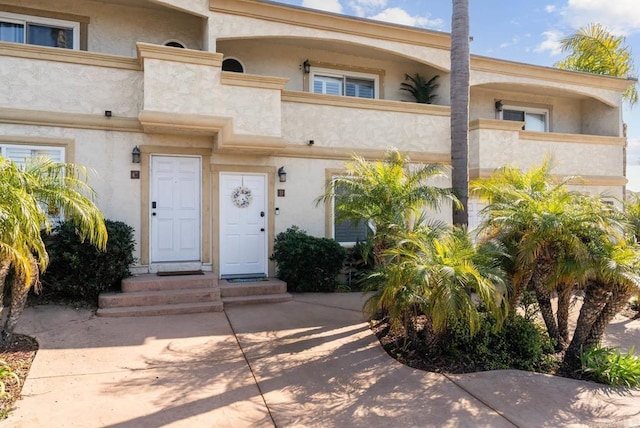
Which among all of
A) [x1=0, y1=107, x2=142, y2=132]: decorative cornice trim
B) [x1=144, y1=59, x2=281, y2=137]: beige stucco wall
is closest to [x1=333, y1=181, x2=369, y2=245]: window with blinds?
[x1=144, y1=59, x2=281, y2=137]: beige stucco wall

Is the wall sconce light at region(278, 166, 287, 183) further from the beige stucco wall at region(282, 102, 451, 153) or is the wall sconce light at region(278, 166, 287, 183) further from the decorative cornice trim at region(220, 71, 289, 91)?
the decorative cornice trim at region(220, 71, 289, 91)

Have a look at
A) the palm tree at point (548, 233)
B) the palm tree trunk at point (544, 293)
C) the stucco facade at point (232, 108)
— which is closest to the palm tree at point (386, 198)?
the palm tree at point (548, 233)

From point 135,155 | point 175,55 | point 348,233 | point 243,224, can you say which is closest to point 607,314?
point 348,233

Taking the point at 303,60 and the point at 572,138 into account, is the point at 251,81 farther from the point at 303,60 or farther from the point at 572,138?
the point at 572,138

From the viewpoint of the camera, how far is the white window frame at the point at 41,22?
877 cm

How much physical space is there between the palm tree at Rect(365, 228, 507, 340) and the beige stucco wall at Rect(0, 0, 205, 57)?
744cm

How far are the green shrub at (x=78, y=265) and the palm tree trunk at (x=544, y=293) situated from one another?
6.96 m

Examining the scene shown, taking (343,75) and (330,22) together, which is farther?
(343,75)

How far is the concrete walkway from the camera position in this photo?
404cm

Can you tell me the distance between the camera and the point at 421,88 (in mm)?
11898

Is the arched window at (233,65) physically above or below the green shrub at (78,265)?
above

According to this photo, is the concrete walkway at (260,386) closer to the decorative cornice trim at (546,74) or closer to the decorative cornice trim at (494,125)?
the decorative cornice trim at (494,125)

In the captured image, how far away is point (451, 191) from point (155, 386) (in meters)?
5.22

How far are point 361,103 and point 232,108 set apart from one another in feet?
11.0
